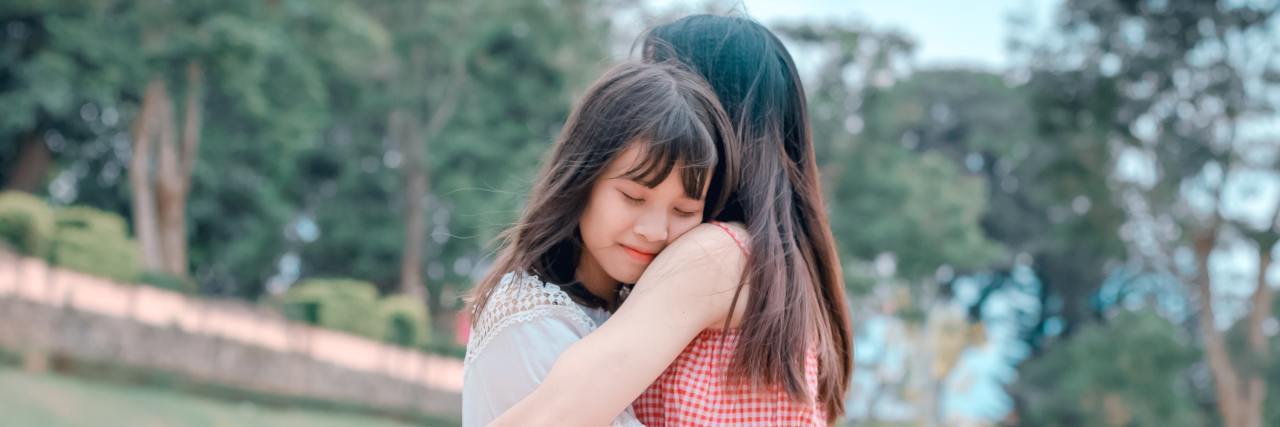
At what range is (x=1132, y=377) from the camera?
20922mm

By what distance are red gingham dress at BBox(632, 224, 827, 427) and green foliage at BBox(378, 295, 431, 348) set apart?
55.4 feet

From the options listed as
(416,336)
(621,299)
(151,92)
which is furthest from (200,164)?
(621,299)

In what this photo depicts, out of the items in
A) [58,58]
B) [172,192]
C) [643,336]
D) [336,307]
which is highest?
[643,336]

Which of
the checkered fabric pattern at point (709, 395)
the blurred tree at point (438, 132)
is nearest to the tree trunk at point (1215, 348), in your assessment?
the blurred tree at point (438, 132)

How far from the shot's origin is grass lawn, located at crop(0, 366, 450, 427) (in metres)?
10.3

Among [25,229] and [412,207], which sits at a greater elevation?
[25,229]

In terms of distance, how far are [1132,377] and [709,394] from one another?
20.6 metres

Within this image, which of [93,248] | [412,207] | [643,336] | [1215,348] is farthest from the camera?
[412,207]

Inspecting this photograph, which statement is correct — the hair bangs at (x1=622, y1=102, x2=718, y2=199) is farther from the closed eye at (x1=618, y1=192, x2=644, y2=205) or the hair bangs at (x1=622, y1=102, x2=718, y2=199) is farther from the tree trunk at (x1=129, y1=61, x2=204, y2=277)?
the tree trunk at (x1=129, y1=61, x2=204, y2=277)

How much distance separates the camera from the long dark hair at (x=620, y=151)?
1908 mm

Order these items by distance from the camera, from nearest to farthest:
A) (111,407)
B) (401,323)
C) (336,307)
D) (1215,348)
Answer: (111,407)
(336,307)
(401,323)
(1215,348)

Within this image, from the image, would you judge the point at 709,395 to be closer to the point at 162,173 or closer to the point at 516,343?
the point at 516,343

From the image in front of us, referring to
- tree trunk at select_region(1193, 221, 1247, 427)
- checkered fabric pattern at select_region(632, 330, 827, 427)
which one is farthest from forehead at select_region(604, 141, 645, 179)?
tree trunk at select_region(1193, 221, 1247, 427)

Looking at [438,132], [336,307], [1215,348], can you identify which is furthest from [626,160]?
[438,132]
